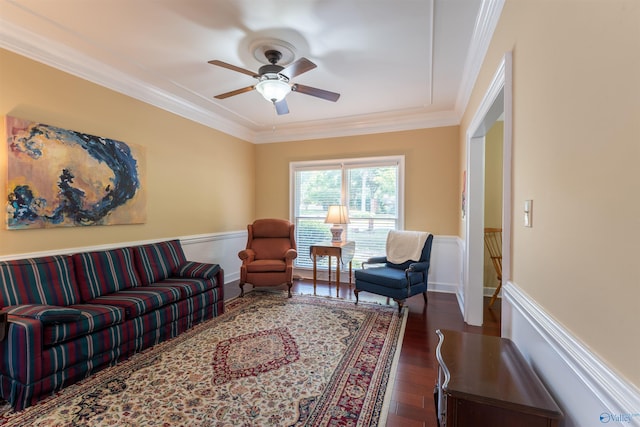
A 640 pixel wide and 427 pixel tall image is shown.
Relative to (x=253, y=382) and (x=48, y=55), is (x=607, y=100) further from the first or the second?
(x=48, y=55)

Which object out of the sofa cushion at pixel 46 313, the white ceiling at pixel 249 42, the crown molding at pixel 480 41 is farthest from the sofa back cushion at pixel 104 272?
the crown molding at pixel 480 41

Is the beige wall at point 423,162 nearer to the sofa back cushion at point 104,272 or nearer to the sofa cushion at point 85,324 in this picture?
the sofa back cushion at point 104,272

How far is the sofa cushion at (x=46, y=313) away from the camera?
1.94 metres

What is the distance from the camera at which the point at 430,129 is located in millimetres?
4570

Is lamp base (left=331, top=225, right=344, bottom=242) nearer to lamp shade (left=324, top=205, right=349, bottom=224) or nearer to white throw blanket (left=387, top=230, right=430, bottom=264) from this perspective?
lamp shade (left=324, top=205, right=349, bottom=224)

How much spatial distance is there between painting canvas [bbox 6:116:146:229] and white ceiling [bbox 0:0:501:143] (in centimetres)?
68

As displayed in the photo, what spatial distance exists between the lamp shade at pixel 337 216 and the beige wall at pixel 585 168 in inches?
123

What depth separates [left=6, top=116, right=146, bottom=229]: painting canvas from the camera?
96.7 inches

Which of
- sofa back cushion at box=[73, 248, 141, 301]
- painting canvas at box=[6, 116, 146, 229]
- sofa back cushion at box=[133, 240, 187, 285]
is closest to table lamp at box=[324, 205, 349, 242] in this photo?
sofa back cushion at box=[133, 240, 187, 285]

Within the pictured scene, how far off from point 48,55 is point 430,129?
465 centimetres

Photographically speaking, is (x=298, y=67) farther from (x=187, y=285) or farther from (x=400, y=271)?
(x=400, y=271)

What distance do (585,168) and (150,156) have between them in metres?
4.09

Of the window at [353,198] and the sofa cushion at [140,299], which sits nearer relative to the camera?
the sofa cushion at [140,299]

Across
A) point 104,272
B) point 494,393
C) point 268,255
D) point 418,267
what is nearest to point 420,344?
point 418,267
